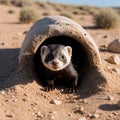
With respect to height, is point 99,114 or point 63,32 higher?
point 63,32

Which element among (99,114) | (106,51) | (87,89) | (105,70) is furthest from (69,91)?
(106,51)

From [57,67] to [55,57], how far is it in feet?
0.77

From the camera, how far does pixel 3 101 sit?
285 inches

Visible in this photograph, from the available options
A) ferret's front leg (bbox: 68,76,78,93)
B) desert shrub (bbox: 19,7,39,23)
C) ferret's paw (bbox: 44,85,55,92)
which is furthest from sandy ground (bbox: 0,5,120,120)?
desert shrub (bbox: 19,7,39,23)

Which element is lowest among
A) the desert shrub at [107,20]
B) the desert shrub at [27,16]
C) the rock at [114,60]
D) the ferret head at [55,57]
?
the desert shrub at [27,16]

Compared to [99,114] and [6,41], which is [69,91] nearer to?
[99,114]

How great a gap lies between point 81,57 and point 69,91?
139 centimetres

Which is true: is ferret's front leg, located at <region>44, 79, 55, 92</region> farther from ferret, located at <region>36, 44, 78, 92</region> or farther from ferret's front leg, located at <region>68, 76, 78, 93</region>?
ferret's front leg, located at <region>68, 76, 78, 93</region>

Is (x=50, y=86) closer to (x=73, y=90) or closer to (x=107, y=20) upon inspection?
(x=73, y=90)

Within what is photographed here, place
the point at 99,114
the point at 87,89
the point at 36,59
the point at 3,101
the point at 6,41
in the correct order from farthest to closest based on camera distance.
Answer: the point at 6,41 → the point at 36,59 → the point at 87,89 → the point at 3,101 → the point at 99,114

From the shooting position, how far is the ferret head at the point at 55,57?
7532 mm

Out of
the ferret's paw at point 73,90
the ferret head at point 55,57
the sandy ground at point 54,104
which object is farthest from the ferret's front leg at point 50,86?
the ferret head at point 55,57

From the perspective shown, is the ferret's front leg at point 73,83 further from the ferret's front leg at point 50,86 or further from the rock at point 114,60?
the rock at point 114,60

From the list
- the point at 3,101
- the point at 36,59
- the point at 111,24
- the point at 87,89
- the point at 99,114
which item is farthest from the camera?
the point at 111,24
